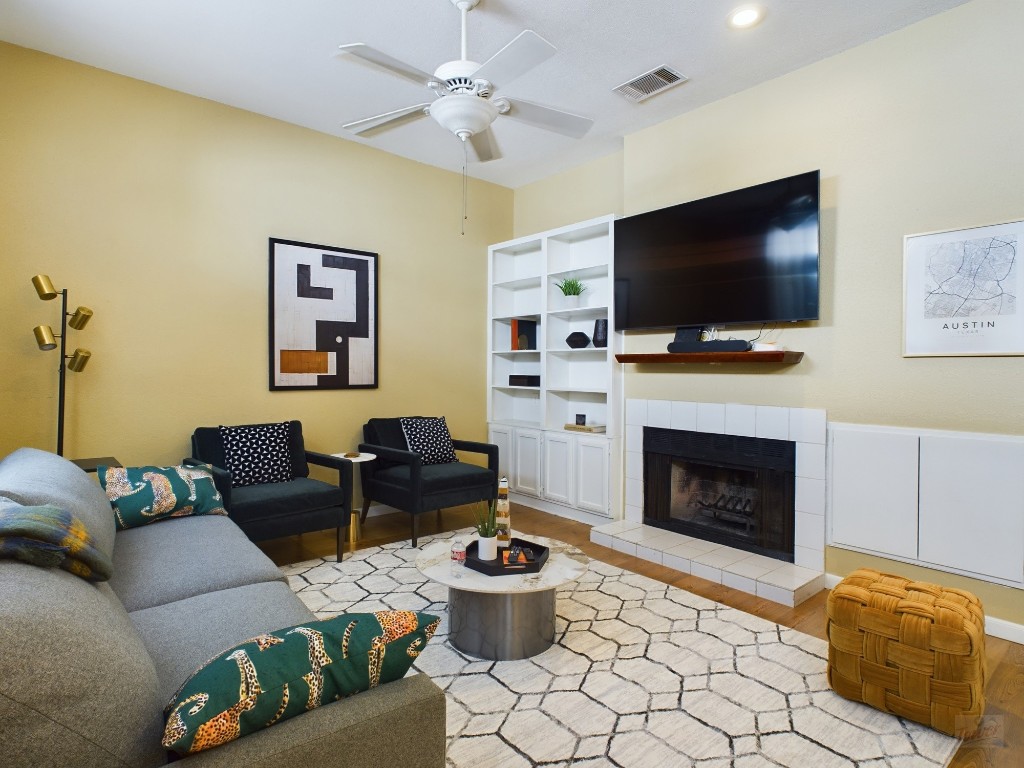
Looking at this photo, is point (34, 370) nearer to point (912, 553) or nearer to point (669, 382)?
point (669, 382)

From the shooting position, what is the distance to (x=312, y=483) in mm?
3578

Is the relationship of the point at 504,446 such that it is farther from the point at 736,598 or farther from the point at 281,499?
the point at 736,598

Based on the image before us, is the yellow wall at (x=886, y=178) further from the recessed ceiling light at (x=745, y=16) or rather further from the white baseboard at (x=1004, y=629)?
the recessed ceiling light at (x=745, y=16)

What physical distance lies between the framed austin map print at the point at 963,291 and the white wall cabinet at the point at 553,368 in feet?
6.26

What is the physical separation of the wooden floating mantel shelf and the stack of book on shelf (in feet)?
2.13

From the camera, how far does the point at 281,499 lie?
10.7 feet

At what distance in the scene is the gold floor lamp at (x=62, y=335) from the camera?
2928 mm

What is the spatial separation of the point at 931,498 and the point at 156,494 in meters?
3.77

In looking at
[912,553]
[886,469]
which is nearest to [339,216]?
[886,469]

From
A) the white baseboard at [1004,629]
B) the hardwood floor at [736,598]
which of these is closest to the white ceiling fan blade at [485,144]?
the hardwood floor at [736,598]

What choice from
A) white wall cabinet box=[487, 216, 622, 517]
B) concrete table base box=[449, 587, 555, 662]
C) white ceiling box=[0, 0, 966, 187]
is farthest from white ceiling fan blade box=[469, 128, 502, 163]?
concrete table base box=[449, 587, 555, 662]

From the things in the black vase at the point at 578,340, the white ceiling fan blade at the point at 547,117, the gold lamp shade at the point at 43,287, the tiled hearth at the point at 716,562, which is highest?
→ the white ceiling fan blade at the point at 547,117

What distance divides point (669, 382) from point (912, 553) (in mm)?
1730

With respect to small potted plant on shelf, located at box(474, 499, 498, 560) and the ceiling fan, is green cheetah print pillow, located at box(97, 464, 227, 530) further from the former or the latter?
the ceiling fan
